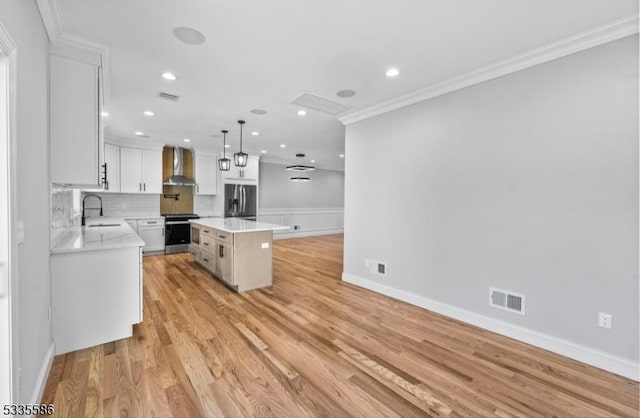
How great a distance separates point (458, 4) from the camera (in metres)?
1.90

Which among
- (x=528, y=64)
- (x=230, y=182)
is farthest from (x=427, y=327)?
(x=230, y=182)

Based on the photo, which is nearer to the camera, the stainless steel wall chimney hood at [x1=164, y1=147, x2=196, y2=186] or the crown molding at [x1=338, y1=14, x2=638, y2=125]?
the crown molding at [x1=338, y1=14, x2=638, y2=125]

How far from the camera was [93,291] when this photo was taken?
2.49 metres

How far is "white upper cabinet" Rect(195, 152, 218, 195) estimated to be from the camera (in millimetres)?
7156

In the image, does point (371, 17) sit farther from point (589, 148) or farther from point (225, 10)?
point (589, 148)

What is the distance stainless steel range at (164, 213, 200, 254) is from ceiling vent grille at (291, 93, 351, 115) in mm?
4455

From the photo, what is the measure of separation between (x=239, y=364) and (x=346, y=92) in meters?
3.05

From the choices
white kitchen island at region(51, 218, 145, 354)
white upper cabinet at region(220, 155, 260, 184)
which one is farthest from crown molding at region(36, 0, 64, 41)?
white upper cabinet at region(220, 155, 260, 184)

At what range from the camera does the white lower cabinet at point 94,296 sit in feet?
7.73

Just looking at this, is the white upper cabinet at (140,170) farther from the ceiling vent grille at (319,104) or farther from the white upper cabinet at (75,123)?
the ceiling vent grille at (319,104)

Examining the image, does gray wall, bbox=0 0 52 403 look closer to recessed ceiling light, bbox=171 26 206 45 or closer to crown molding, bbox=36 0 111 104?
crown molding, bbox=36 0 111 104

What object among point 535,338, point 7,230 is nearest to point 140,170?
point 7,230

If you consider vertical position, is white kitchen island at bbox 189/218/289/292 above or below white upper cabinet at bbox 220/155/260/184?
below

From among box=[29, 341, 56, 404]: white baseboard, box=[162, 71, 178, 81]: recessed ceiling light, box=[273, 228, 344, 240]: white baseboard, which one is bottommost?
box=[29, 341, 56, 404]: white baseboard
